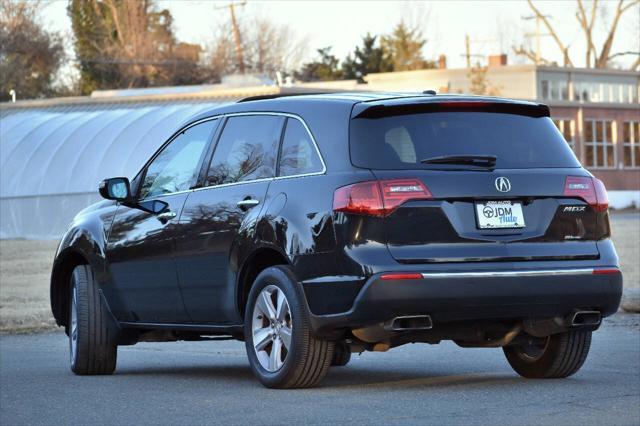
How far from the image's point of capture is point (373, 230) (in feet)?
26.8

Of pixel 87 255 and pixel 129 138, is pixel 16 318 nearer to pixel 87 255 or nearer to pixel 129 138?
pixel 87 255

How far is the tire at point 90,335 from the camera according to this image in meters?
10.5

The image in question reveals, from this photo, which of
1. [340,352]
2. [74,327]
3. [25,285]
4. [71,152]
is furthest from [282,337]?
[71,152]

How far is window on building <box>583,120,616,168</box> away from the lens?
68375 mm

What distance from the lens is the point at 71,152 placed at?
152ft

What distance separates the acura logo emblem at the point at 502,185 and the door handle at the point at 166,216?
2457mm

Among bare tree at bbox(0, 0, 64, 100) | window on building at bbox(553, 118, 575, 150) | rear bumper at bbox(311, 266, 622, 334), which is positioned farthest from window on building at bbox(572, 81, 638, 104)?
rear bumper at bbox(311, 266, 622, 334)

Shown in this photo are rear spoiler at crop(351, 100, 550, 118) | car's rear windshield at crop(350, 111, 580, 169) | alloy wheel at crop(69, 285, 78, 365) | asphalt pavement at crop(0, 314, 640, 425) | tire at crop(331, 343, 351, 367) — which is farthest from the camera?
alloy wheel at crop(69, 285, 78, 365)

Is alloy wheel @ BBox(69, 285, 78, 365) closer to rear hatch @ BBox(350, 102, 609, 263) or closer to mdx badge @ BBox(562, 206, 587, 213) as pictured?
rear hatch @ BBox(350, 102, 609, 263)

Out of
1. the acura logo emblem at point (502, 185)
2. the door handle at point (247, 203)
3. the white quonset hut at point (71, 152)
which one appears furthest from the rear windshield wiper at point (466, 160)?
the white quonset hut at point (71, 152)

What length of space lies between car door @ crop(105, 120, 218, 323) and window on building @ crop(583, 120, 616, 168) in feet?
194

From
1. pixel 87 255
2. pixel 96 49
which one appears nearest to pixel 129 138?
pixel 87 255

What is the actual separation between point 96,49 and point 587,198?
88.5m

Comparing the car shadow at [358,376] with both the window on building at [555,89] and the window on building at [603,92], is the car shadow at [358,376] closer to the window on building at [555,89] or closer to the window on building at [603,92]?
the window on building at [555,89]
